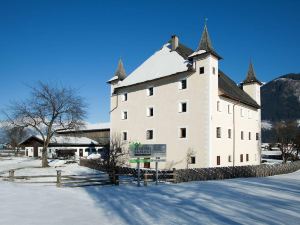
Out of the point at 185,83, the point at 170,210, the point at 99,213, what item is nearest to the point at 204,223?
the point at 170,210

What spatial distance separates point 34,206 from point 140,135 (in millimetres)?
29366

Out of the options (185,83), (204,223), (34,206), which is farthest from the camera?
(185,83)

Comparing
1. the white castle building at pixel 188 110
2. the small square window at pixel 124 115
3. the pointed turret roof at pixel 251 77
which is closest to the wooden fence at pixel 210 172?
the white castle building at pixel 188 110

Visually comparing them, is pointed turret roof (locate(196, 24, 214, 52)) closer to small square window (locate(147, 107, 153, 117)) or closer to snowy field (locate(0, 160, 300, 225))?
small square window (locate(147, 107, 153, 117))

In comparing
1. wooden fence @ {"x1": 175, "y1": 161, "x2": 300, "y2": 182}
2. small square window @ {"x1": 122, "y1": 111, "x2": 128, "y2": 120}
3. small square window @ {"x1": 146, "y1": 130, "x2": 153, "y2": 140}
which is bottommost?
wooden fence @ {"x1": 175, "y1": 161, "x2": 300, "y2": 182}

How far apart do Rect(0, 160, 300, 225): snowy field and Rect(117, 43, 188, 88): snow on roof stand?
22464 millimetres

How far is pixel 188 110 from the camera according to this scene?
3719 cm

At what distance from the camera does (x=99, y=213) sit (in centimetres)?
1249

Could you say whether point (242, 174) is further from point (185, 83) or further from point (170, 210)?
point (170, 210)

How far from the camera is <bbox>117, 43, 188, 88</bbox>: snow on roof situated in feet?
130

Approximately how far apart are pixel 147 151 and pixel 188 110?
50.1ft

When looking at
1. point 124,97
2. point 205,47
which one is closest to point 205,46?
point 205,47

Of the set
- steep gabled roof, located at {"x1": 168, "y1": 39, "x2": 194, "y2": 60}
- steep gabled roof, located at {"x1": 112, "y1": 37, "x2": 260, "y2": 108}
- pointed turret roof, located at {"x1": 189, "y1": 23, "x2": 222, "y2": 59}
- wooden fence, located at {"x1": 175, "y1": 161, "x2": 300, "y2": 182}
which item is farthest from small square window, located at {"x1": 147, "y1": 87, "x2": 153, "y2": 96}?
wooden fence, located at {"x1": 175, "y1": 161, "x2": 300, "y2": 182}

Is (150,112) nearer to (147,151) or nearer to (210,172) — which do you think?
(210,172)
